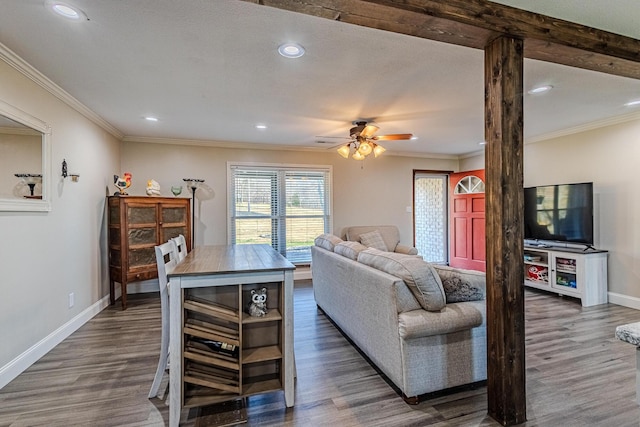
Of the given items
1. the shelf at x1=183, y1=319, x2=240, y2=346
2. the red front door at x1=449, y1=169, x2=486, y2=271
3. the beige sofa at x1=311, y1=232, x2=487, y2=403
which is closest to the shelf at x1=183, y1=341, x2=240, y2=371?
the shelf at x1=183, y1=319, x2=240, y2=346

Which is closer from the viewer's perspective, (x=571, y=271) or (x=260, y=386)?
(x=260, y=386)

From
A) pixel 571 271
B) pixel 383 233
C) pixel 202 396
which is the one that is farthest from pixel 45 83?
pixel 571 271

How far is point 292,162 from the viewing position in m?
5.56

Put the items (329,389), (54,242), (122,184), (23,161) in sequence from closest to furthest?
(329,389) < (23,161) < (54,242) < (122,184)

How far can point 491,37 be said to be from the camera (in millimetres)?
1753

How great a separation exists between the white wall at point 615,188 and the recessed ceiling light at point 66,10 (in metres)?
5.66

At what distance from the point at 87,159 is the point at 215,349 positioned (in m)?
3.06

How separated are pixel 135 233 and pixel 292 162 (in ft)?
8.93

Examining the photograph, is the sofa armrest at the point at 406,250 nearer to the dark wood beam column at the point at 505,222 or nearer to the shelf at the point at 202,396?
the dark wood beam column at the point at 505,222

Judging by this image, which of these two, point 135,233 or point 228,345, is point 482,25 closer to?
point 228,345

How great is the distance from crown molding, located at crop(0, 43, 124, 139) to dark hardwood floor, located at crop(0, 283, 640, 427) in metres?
2.36

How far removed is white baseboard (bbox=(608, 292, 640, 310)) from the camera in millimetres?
3840

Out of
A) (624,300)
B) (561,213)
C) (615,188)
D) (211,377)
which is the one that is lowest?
(624,300)

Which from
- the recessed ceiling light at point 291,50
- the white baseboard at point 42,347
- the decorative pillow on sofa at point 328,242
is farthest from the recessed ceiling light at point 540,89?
the white baseboard at point 42,347
